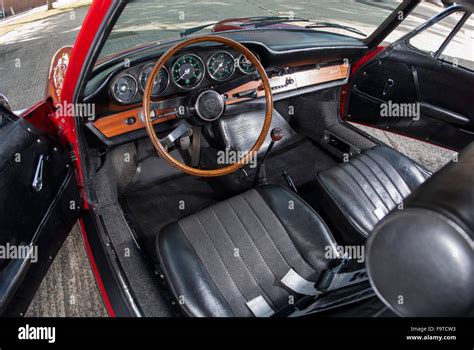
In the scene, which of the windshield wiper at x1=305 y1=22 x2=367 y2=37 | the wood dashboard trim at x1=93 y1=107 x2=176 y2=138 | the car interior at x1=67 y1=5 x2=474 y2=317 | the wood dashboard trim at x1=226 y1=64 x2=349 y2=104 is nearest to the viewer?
the car interior at x1=67 y1=5 x2=474 y2=317

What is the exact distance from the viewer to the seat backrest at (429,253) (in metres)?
0.60

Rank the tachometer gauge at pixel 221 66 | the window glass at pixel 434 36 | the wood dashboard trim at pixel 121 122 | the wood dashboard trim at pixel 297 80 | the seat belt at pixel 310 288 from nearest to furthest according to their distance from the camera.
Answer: the seat belt at pixel 310 288
the wood dashboard trim at pixel 121 122
the tachometer gauge at pixel 221 66
the wood dashboard trim at pixel 297 80
the window glass at pixel 434 36

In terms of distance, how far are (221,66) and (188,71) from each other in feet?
0.73

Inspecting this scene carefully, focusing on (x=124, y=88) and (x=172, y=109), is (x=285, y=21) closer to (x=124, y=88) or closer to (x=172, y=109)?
(x=172, y=109)

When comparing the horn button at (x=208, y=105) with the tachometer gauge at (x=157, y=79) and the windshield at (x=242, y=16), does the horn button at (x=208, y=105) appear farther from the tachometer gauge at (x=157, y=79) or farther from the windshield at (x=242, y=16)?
the windshield at (x=242, y=16)

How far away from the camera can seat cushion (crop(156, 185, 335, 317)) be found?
164 centimetres

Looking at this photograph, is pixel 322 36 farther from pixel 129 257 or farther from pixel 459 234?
pixel 459 234

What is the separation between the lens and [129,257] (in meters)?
1.94

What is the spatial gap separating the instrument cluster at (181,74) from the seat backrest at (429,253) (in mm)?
1606

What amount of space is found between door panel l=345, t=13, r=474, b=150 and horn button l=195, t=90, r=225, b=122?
5.32 feet

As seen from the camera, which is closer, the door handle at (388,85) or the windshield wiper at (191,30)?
the windshield wiper at (191,30)

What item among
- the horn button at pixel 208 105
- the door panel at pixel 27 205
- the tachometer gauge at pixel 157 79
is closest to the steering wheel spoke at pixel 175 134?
the horn button at pixel 208 105

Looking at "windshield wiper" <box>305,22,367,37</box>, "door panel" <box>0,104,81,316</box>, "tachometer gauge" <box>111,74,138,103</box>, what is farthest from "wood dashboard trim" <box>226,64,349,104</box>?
"door panel" <box>0,104,81,316</box>

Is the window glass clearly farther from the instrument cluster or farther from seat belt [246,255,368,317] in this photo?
seat belt [246,255,368,317]
